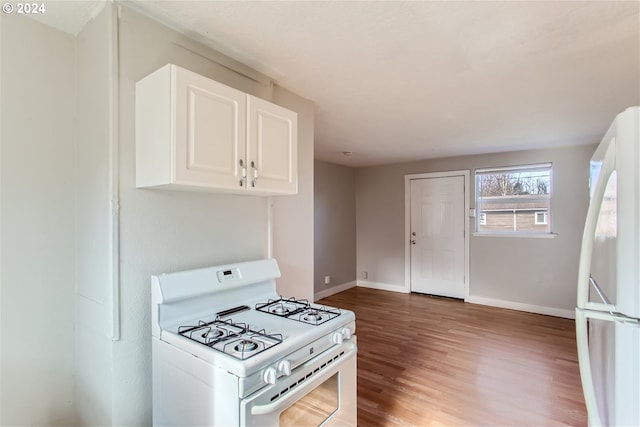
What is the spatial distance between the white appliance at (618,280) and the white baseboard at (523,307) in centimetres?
378

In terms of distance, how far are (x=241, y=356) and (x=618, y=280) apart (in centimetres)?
119

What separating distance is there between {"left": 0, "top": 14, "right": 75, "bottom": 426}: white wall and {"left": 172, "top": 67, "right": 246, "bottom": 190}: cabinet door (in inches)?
29.0

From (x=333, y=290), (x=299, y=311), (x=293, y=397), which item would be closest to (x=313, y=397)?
(x=293, y=397)

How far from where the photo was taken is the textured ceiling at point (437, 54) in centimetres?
141

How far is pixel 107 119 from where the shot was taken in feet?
4.54

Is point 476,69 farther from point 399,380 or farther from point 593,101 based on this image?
point 399,380

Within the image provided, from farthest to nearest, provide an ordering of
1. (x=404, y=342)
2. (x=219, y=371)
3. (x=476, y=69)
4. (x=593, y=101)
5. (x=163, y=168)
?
(x=404, y=342) < (x=593, y=101) < (x=476, y=69) < (x=163, y=168) < (x=219, y=371)

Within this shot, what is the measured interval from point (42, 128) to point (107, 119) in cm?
40

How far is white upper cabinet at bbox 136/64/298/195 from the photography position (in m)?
1.29

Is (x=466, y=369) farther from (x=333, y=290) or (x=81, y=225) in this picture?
(x=81, y=225)

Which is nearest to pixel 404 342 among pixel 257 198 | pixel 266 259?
pixel 266 259

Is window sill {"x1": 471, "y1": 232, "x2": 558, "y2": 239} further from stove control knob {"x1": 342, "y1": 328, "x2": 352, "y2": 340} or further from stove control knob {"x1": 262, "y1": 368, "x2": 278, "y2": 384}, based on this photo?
stove control knob {"x1": 262, "y1": 368, "x2": 278, "y2": 384}


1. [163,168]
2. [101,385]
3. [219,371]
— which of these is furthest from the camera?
[101,385]

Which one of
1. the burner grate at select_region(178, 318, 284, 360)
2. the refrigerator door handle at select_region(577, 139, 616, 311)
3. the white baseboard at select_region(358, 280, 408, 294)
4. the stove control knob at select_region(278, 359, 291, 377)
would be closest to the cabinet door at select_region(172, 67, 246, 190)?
the burner grate at select_region(178, 318, 284, 360)
